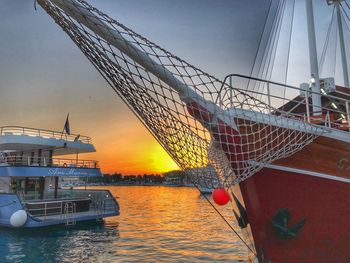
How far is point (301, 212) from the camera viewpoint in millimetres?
7238

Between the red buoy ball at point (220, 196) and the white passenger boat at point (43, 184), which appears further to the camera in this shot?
the white passenger boat at point (43, 184)

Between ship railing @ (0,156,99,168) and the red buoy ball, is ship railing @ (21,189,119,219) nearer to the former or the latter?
ship railing @ (0,156,99,168)

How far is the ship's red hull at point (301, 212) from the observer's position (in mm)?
7184

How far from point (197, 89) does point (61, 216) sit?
1467cm

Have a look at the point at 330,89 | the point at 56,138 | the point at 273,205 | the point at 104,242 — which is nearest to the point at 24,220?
the point at 104,242

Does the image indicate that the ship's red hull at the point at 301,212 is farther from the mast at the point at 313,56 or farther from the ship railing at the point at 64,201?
the ship railing at the point at 64,201

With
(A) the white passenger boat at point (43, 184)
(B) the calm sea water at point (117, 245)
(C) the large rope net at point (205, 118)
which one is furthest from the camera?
(A) the white passenger boat at point (43, 184)

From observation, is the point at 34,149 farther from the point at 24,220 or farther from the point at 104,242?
the point at 104,242

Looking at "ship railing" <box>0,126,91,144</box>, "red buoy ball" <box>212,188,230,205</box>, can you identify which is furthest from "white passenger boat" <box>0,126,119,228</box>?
"red buoy ball" <box>212,188,230,205</box>

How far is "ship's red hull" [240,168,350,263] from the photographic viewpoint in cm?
718

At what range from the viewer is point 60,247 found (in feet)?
48.6

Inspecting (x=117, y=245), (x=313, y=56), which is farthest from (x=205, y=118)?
(x=117, y=245)

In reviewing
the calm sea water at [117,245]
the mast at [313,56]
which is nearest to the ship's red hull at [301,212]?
the mast at [313,56]

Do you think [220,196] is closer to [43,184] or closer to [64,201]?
[64,201]
